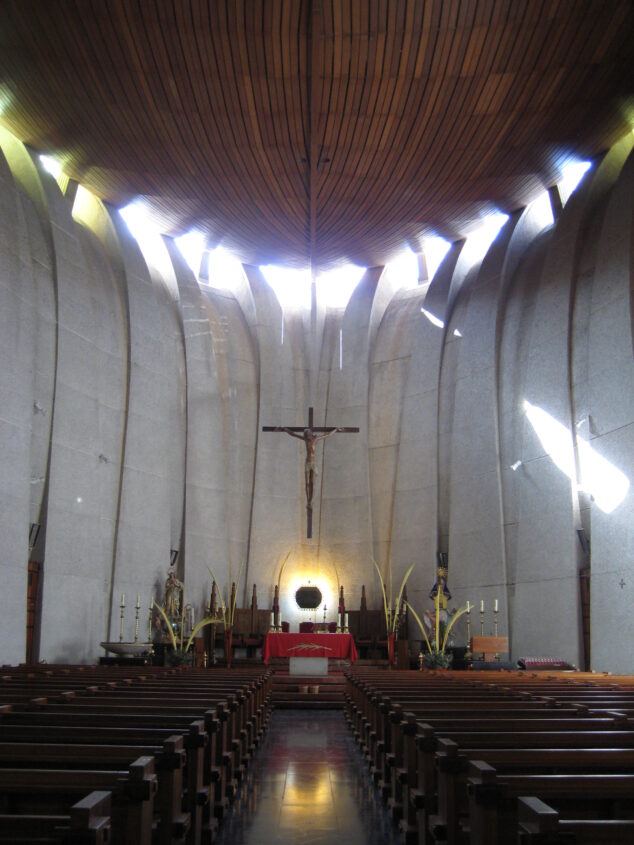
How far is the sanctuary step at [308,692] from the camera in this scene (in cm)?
991

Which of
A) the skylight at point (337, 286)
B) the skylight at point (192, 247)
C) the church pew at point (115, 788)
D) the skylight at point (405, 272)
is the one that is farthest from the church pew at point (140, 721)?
the skylight at point (337, 286)

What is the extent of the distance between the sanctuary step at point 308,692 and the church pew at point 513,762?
25.4 feet

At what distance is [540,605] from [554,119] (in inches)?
266

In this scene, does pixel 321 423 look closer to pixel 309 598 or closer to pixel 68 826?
pixel 309 598

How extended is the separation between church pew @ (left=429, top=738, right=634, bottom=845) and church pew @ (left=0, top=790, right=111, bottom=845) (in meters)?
1.06

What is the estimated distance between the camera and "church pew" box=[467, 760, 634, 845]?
182cm

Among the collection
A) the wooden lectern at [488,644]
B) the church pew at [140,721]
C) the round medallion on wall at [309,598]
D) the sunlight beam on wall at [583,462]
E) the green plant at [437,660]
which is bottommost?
the green plant at [437,660]

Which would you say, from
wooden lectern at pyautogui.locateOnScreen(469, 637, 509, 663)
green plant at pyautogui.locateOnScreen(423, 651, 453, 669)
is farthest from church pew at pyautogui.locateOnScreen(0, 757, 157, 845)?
wooden lectern at pyautogui.locateOnScreen(469, 637, 509, 663)

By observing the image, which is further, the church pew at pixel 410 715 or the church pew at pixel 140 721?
the church pew at pixel 410 715

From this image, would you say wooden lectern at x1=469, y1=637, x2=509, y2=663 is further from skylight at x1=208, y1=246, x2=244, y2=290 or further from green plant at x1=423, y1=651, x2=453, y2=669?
skylight at x1=208, y1=246, x2=244, y2=290

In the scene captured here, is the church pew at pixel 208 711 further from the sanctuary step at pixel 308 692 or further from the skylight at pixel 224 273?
the skylight at pixel 224 273

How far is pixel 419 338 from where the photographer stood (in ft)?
52.1

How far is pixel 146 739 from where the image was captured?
2.74m

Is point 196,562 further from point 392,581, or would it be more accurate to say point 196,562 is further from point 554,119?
point 554,119
